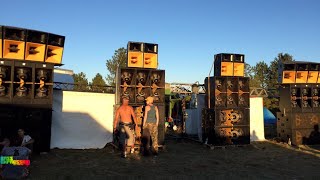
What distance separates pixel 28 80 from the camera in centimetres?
857

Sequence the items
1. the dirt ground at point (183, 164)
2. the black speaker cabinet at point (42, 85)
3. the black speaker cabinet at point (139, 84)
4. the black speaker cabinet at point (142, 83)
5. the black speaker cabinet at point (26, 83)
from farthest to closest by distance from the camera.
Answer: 1. the black speaker cabinet at point (142, 83)
2. the black speaker cabinet at point (139, 84)
3. the black speaker cabinet at point (42, 85)
4. the black speaker cabinet at point (26, 83)
5. the dirt ground at point (183, 164)

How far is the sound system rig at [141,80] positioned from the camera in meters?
9.73

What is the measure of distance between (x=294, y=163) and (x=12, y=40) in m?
7.44

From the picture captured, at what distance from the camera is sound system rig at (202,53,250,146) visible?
10516 millimetres

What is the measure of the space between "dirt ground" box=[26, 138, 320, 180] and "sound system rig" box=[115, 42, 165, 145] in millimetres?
1367

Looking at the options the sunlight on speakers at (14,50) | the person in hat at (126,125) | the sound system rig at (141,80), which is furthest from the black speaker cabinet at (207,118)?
the sunlight on speakers at (14,50)

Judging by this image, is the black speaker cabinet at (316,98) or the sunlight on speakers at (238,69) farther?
the black speaker cabinet at (316,98)

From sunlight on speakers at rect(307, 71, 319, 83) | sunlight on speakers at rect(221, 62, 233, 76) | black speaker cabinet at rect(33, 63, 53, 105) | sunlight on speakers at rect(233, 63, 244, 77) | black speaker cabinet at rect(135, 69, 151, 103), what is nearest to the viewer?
black speaker cabinet at rect(33, 63, 53, 105)

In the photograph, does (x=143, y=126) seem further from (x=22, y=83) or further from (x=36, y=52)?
(x=36, y=52)

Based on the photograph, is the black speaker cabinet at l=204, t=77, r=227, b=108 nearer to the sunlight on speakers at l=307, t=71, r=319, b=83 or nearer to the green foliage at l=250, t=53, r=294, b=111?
the sunlight on speakers at l=307, t=71, r=319, b=83

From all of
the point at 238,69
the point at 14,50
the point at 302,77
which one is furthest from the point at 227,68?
the point at 14,50

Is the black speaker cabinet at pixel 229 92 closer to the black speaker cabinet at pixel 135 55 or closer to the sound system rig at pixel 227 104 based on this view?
the sound system rig at pixel 227 104

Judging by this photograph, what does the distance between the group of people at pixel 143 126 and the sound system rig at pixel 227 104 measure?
244cm

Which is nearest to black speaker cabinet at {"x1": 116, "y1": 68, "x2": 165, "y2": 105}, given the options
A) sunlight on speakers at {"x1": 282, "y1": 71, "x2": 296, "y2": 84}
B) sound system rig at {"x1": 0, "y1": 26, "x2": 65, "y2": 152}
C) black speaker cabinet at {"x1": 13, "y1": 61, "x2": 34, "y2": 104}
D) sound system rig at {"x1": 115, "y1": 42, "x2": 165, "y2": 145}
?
sound system rig at {"x1": 115, "y1": 42, "x2": 165, "y2": 145}
